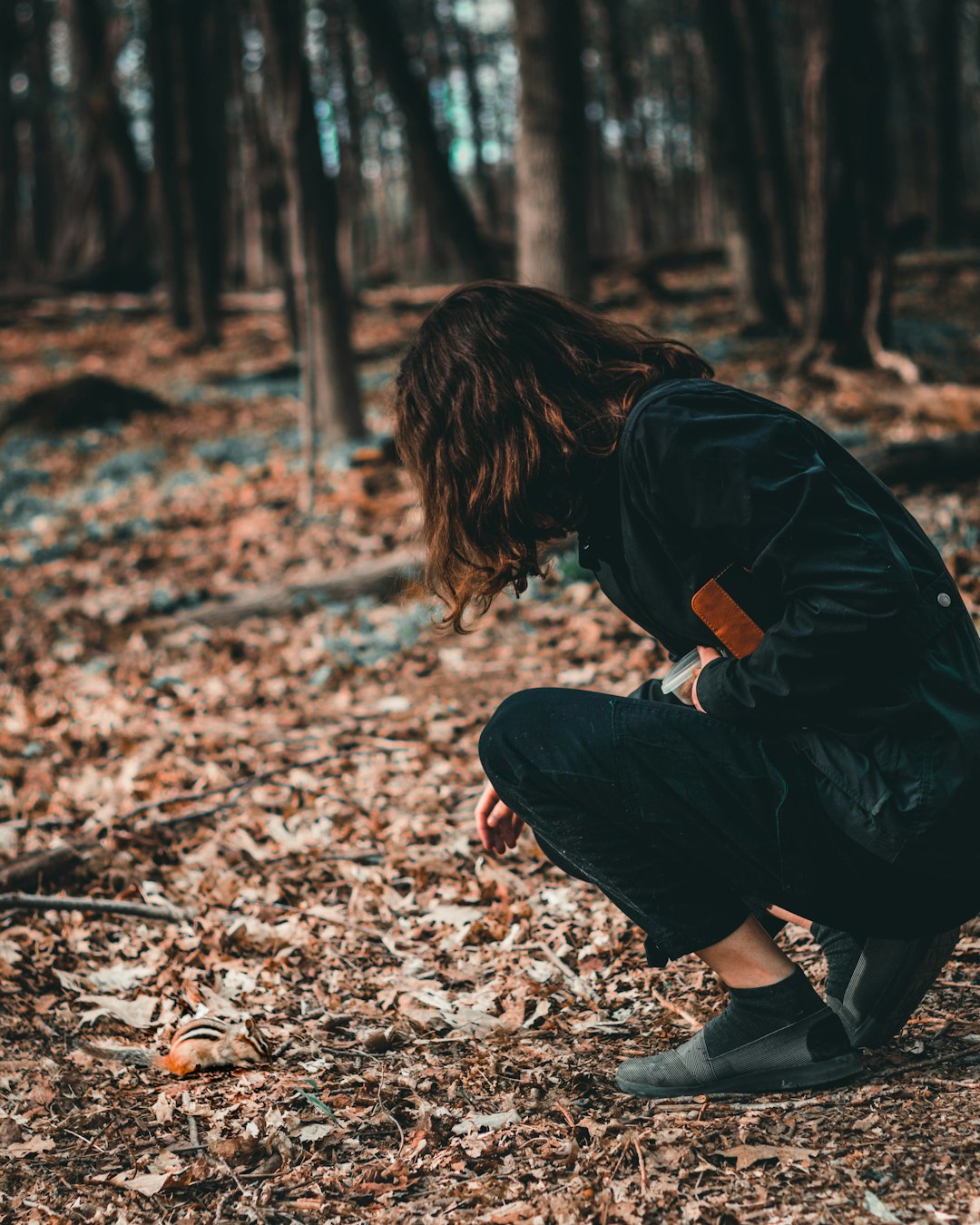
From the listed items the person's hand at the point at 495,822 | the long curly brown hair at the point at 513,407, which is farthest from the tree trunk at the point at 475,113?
the person's hand at the point at 495,822

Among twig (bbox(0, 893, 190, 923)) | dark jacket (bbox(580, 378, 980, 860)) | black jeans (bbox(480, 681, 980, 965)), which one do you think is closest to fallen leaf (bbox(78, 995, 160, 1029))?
twig (bbox(0, 893, 190, 923))

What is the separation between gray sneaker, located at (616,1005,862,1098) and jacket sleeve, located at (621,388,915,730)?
679 mm

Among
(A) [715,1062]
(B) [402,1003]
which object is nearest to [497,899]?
(B) [402,1003]

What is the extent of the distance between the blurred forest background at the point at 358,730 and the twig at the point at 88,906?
14mm

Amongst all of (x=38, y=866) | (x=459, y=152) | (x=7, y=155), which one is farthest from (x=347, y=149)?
(x=38, y=866)

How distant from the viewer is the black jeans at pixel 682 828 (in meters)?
2.04

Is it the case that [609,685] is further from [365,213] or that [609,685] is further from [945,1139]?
[365,213]

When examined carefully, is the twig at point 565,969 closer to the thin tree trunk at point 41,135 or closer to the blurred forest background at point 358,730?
the blurred forest background at point 358,730

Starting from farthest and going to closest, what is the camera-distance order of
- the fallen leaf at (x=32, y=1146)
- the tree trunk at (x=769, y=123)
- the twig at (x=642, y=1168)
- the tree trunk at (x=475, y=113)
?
the tree trunk at (x=475, y=113)
the tree trunk at (x=769, y=123)
the fallen leaf at (x=32, y=1146)
the twig at (x=642, y=1168)

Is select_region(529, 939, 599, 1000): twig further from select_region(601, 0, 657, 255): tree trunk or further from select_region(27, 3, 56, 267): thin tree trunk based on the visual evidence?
select_region(27, 3, 56, 267): thin tree trunk

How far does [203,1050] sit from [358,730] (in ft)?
7.06

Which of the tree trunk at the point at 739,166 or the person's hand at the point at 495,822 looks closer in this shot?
the person's hand at the point at 495,822

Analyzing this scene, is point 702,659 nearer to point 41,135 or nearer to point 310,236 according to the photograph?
point 310,236

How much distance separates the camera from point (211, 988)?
10.1 ft
